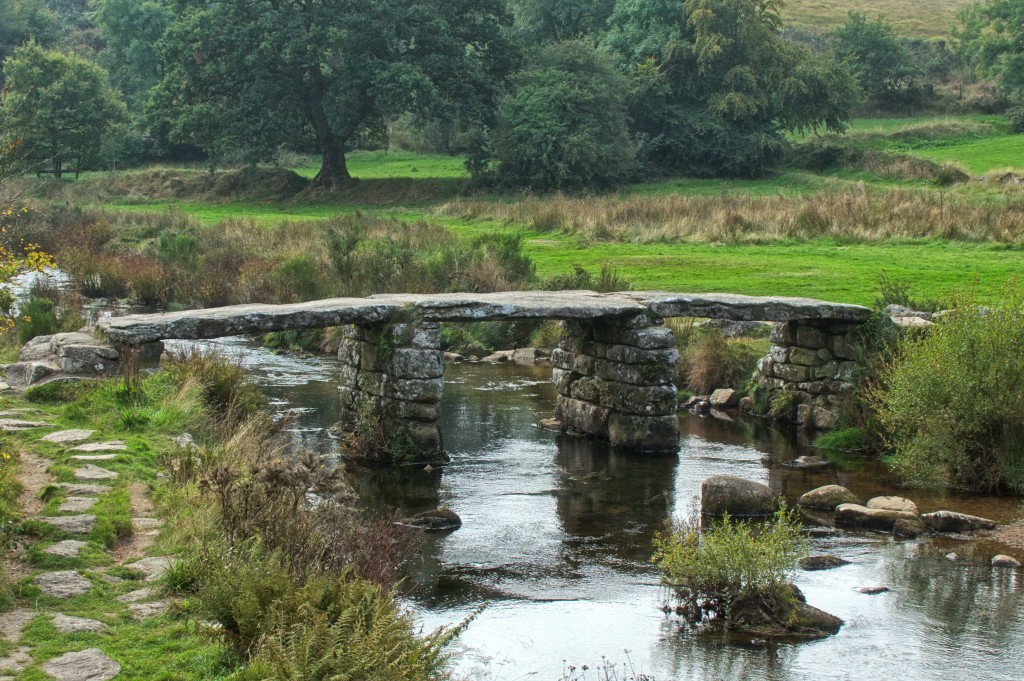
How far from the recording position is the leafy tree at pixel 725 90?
141 feet

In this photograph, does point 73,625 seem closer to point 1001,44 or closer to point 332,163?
point 332,163

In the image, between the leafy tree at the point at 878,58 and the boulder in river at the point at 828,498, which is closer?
the boulder in river at the point at 828,498

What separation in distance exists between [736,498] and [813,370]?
511 centimetres

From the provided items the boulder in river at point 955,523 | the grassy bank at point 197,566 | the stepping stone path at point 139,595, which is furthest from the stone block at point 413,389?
the stepping stone path at point 139,595

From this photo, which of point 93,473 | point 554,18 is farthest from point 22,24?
point 93,473

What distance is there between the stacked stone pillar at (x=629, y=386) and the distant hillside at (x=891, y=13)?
179 ft

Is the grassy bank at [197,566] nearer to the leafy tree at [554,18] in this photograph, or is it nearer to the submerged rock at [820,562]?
the submerged rock at [820,562]

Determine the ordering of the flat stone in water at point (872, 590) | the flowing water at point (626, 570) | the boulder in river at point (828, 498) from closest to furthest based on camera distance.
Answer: the flowing water at point (626, 570), the flat stone in water at point (872, 590), the boulder in river at point (828, 498)

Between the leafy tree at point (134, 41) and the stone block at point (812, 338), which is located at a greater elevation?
the leafy tree at point (134, 41)

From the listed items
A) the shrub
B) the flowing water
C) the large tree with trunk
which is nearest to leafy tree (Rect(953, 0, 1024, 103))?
the large tree with trunk

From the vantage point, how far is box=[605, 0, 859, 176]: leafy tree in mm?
43125

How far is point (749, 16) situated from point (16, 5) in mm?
42117

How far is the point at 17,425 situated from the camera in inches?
376

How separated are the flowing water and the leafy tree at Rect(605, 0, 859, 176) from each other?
1172 inches
